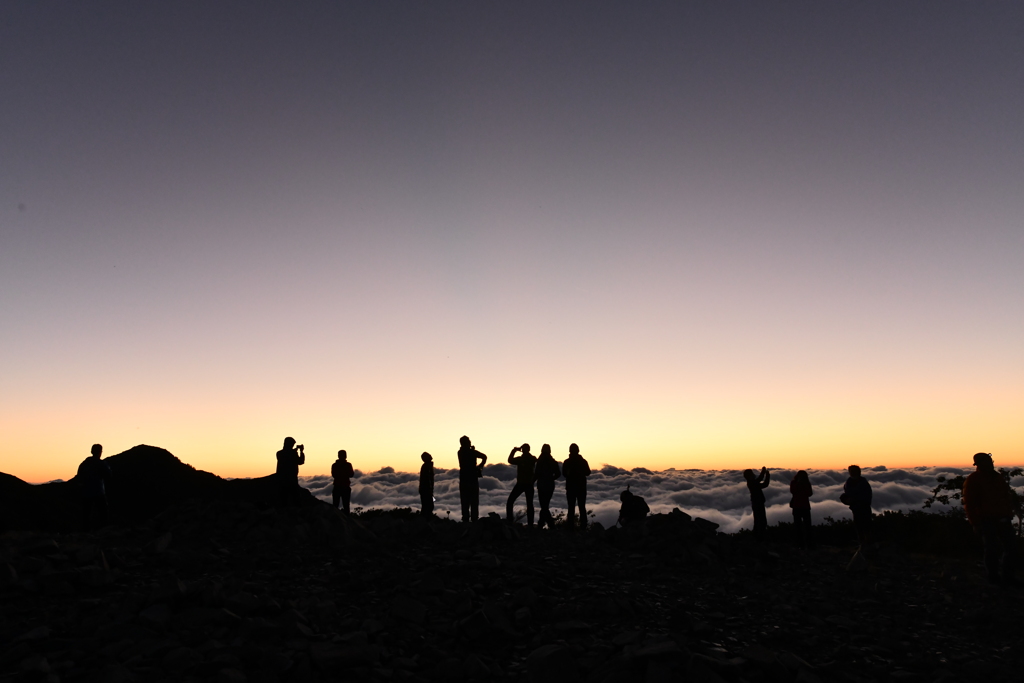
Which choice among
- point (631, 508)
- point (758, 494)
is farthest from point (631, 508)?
point (758, 494)

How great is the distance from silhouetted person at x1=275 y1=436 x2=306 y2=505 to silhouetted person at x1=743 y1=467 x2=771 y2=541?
1252cm

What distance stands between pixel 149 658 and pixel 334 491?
11.5m

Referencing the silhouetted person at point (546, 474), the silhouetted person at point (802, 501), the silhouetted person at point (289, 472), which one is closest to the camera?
the silhouetted person at point (289, 472)

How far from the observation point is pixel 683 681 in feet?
21.0

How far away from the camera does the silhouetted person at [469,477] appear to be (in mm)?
16969

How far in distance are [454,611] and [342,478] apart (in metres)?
10.1

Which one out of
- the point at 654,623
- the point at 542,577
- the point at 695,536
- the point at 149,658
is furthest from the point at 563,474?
the point at 149,658

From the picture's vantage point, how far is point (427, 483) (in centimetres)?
1831

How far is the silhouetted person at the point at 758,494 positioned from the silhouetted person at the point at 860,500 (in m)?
A: 2.02

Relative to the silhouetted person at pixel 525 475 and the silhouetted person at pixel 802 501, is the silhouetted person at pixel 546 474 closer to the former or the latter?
the silhouetted person at pixel 525 475

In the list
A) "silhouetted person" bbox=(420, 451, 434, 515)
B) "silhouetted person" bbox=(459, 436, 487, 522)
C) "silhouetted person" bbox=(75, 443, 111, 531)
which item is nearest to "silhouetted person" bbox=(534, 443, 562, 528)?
"silhouetted person" bbox=(459, 436, 487, 522)

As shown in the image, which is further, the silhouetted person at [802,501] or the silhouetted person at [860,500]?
the silhouetted person at [802,501]

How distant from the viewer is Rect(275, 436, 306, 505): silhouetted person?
49.8 ft

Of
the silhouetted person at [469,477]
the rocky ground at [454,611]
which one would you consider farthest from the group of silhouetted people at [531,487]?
the rocky ground at [454,611]
